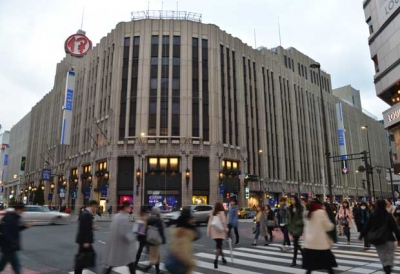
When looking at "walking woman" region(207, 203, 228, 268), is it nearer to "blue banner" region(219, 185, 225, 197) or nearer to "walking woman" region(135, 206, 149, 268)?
"walking woman" region(135, 206, 149, 268)

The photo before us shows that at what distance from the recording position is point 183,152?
41.0 meters

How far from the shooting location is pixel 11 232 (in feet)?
21.9

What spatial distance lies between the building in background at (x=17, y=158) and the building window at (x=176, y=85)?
5851 centimetres

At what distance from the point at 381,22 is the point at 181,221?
3275 centimetres

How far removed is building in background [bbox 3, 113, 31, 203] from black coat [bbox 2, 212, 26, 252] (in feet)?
281

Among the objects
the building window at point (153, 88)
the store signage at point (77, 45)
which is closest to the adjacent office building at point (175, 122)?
the building window at point (153, 88)

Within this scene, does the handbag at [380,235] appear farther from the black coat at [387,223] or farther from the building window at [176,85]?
the building window at [176,85]

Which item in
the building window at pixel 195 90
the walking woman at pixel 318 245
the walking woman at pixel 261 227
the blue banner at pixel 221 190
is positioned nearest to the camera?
the walking woman at pixel 318 245

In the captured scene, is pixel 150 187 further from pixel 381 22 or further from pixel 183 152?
pixel 381 22

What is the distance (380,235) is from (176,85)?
38.7 meters

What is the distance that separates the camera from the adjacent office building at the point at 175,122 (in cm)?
4103

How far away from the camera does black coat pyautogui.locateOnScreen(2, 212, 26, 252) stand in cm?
658

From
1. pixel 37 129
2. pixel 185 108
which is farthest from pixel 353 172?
pixel 37 129

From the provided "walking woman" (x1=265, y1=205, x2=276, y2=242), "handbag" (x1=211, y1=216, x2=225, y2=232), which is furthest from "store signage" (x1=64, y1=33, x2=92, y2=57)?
"handbag" (x1=211, y1=216, x2=225, y2=232)
